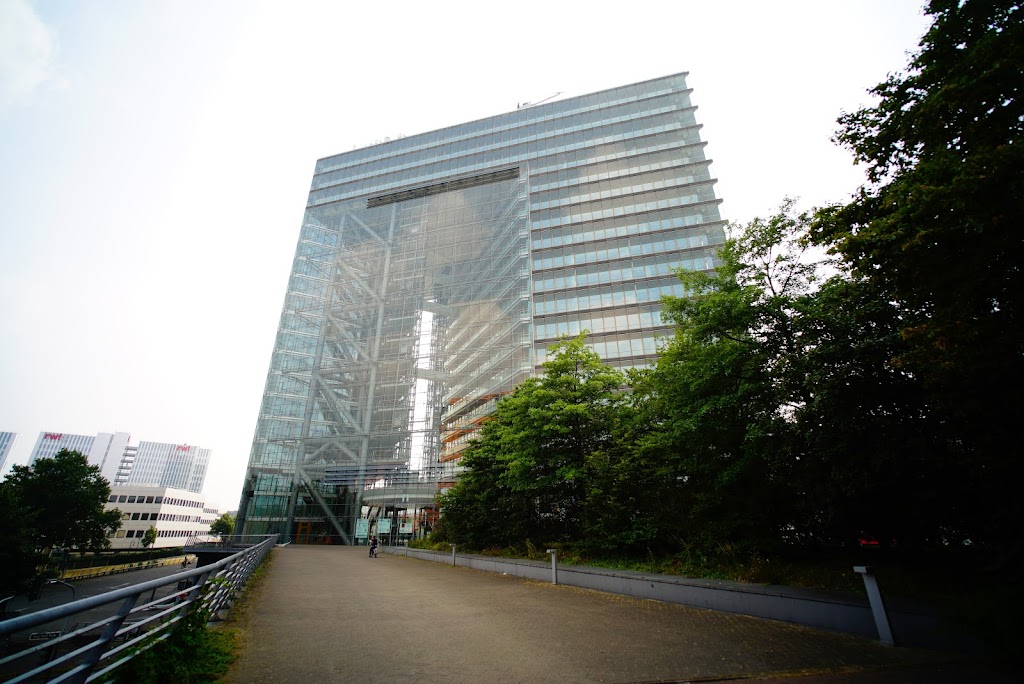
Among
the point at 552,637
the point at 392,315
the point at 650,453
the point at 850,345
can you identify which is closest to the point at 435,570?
the point at 650,453

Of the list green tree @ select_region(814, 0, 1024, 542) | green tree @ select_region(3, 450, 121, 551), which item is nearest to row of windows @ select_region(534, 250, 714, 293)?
green tree @ select_region(814, 0, 1024, 542)

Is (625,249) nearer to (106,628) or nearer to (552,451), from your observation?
(552,451)

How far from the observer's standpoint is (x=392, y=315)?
1976 inches

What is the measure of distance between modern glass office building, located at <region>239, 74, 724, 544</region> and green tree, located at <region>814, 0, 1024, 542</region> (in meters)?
28.9

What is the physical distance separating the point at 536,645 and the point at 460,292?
44.9 metres

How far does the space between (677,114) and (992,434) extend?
54211 mm

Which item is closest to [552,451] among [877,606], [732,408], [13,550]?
[732,408]

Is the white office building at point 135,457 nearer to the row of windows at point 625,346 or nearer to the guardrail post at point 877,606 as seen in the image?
the row of windows at point 625,346

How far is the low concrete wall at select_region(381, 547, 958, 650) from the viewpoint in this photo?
5840mm

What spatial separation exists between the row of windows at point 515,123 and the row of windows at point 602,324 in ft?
90.5

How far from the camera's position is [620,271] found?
44469 mm

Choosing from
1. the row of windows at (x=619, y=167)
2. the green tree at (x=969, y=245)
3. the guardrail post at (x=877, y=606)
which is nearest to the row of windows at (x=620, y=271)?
the row of windows at (x=619, y=167)

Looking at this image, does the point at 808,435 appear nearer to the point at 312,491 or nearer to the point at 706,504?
the point at 706,504

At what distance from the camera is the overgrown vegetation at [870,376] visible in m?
6.27
